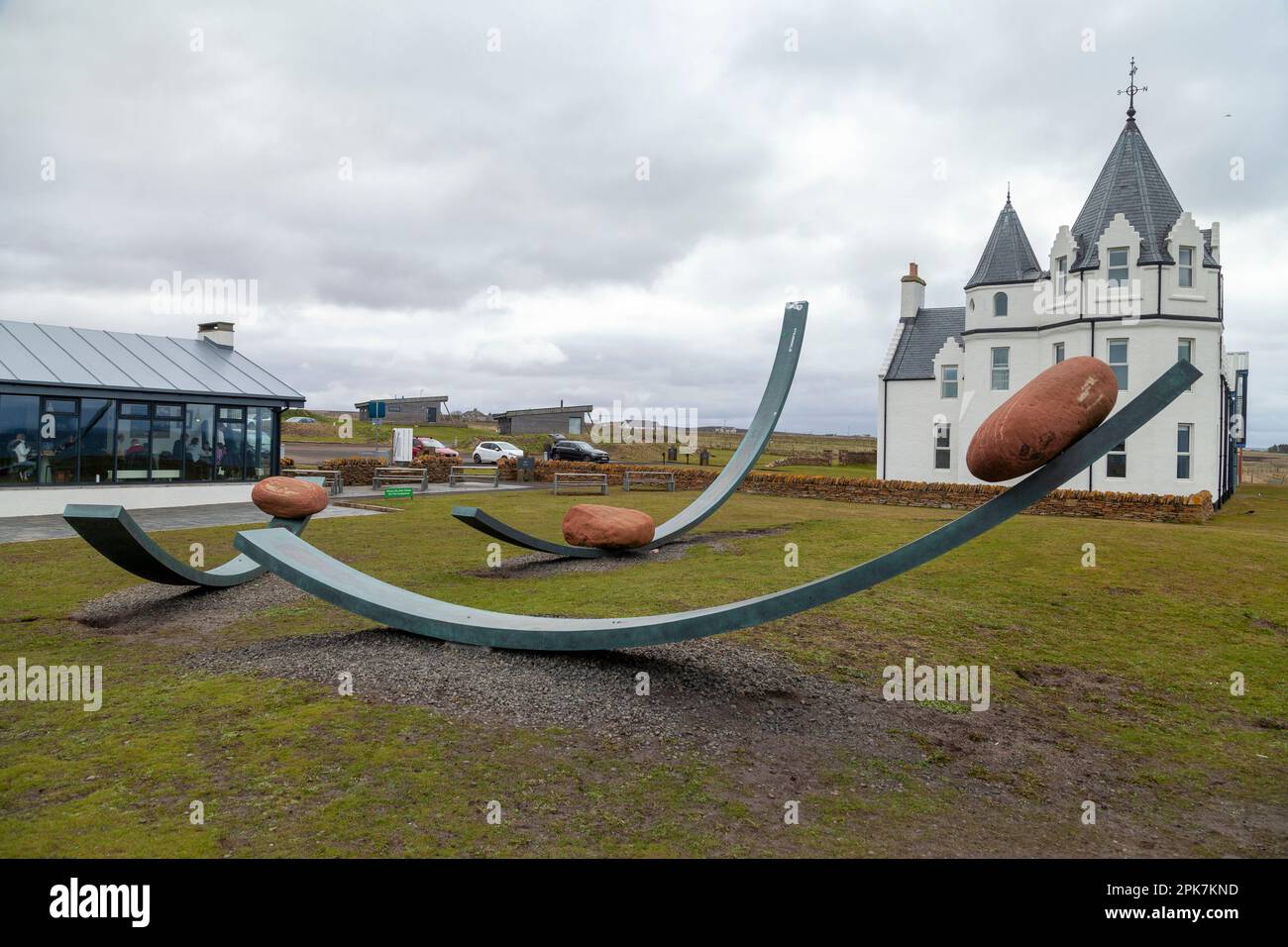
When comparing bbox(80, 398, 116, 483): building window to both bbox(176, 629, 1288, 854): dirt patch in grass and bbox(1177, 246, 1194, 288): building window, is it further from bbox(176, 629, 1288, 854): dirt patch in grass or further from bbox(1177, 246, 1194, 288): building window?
bbox(1177, 246, 1194, 288): building window

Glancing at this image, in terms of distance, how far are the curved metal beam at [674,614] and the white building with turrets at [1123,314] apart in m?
19.3

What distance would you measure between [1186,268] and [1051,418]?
74.3 feet

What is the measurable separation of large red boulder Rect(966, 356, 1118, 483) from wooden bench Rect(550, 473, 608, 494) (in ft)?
78.6

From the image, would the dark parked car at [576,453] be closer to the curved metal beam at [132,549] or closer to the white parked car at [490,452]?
the white parked car at [490,452]

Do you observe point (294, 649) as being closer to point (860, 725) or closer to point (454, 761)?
point (454, 761)

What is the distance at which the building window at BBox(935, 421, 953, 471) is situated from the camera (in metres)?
29.3

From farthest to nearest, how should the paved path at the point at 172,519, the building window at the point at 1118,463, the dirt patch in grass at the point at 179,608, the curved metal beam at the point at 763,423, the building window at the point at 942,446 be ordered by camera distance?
the building window at the point at 942,446, the building window at the point at 1118,463, the paved path at the point at 172,519, the curved metal beam at the point at 763,423, the dirt patch in grass at the point at 179,608

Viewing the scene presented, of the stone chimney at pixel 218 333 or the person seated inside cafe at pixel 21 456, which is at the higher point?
the stone chimney at pixel 218 333

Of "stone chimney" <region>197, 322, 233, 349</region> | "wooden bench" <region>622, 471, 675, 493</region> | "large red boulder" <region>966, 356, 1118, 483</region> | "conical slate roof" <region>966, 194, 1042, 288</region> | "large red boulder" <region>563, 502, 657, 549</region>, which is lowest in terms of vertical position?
"large red boulder" <region>563, 502, 657, 549</region>

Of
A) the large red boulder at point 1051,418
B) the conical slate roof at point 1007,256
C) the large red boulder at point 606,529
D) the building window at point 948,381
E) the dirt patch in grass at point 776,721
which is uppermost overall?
the conical slate roof at point 1007,256

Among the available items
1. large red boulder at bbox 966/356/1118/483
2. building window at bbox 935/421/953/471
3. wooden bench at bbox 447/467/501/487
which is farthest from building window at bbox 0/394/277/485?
building window at bbox 935/421/953/471

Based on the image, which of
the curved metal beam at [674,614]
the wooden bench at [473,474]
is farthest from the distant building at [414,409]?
the curved metal beam at [674,614]

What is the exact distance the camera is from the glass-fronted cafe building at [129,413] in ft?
65.1

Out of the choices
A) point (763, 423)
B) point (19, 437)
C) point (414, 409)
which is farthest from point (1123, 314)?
point (414, 409)
